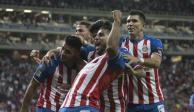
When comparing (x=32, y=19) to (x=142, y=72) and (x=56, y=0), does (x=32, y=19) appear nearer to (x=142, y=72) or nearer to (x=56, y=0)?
(x=56, y=0)

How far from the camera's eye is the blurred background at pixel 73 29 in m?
33.9

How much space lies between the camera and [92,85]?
5.32 meters

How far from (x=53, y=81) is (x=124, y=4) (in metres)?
38.9

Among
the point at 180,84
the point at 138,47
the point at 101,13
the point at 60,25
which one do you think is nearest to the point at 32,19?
the point at 60,25

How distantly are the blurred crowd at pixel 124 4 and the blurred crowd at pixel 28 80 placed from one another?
500cm

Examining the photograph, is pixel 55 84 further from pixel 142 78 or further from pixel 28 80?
pixel 28 80

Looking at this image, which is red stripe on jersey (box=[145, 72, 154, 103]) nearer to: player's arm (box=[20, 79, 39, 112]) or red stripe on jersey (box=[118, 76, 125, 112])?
red stripe on jersey (box=[118, 76, 125, 112])

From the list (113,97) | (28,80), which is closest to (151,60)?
(113,97)

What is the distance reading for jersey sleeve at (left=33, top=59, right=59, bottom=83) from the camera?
6.46 metres

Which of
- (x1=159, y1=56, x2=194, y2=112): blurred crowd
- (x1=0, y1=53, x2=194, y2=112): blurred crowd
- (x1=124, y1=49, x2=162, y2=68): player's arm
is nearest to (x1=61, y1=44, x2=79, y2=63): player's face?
(x1=124, y1=49, x2=162, y2=68): player's arm

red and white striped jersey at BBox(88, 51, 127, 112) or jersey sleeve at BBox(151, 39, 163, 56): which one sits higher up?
jersey sleeve at BBox(151, 39, 163, 56)

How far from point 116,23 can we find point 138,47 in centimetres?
186

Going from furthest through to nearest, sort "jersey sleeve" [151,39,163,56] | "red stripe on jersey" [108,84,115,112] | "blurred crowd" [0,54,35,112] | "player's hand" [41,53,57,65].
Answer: "blurred crowd" [0,54,35,112]
"jersey sleeve" [151,39,163,56]
"player's hand" [41,53,57,65]
"red stripe on jersey" [108,84,115,112]

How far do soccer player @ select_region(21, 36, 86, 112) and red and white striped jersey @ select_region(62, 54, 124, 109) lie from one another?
761 mm
